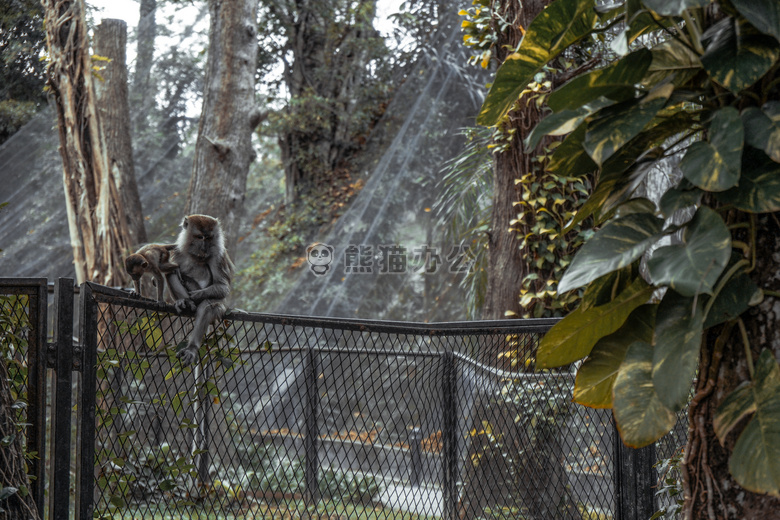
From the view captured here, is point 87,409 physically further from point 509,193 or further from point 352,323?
point 509,193

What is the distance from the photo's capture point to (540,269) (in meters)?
3.50

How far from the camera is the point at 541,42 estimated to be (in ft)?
4.08

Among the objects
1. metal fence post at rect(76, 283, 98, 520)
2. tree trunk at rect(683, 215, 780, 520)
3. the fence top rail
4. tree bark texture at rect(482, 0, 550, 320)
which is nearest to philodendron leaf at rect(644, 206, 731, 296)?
tree trunk at rect(683, 215, 780, 520)

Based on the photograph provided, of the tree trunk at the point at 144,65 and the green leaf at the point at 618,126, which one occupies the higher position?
the tree trunk at the point at 144,65

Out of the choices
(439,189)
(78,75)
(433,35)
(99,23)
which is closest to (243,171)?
(78,75)

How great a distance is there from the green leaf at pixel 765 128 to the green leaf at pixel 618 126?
0.14 metres

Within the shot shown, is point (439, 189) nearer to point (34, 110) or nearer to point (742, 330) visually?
point (34, 110)

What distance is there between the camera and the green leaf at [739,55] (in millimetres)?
1014

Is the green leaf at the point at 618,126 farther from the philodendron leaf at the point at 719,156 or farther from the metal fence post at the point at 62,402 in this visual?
the metal fence post at the point at 62,402

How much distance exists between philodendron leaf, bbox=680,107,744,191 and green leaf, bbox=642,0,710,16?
20 cm

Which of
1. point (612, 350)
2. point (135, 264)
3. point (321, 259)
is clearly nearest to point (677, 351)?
point (612, 350)

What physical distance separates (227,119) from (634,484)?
13.4ft

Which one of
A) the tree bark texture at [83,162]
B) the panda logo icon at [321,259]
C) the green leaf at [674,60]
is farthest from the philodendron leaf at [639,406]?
the panda logo icon at [321,259]

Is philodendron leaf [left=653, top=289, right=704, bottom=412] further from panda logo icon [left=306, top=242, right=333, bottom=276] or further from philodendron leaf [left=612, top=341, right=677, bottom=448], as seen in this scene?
panda logo icon [left=306, top=242, right=333, bottom=276]
